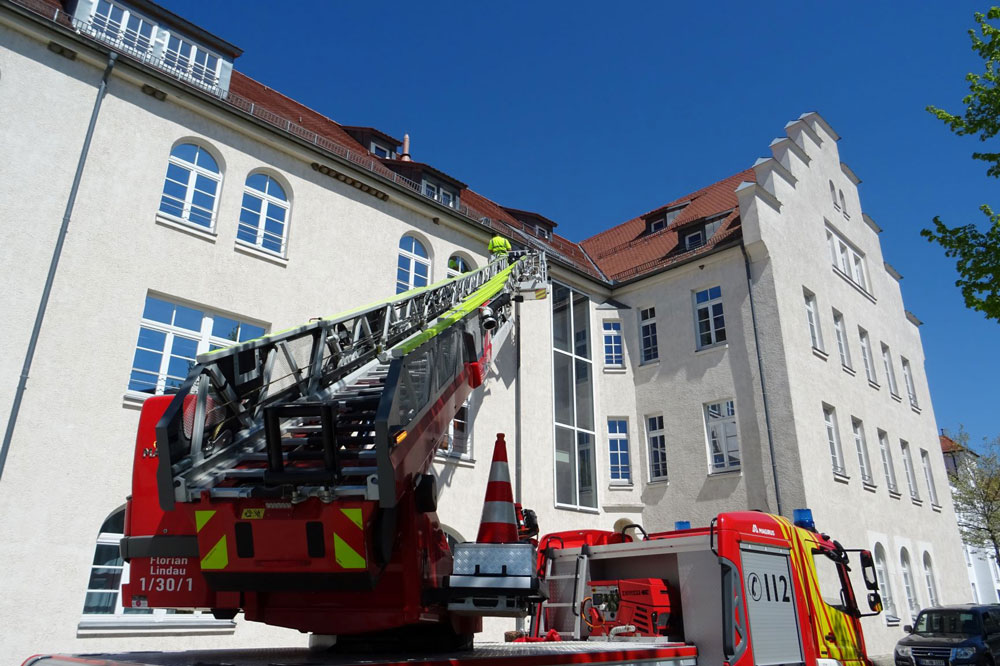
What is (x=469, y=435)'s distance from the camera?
53.4ft

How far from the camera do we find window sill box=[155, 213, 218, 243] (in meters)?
12.4

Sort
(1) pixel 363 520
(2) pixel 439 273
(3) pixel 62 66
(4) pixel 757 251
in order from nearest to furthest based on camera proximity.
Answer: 1. (1) pixel 363 520
2. (3) pixel 62 66
3. (2) pixel 439 273
4. (4) pixel 757 251

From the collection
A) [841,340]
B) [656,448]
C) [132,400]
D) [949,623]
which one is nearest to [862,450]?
[841,340]

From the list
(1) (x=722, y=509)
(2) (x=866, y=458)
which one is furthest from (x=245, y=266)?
(2) (x=866, y=458)

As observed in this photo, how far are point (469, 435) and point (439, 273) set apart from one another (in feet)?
13.7

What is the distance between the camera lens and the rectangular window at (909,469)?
22242 mm

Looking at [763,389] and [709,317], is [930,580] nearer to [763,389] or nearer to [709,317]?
[763,389]

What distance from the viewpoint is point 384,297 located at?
15.7 meters

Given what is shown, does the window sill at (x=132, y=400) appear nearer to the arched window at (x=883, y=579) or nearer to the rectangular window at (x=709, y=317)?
the rectangular window at (x=709, y=317)

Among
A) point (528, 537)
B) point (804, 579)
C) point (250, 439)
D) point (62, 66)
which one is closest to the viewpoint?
point (250, 439)

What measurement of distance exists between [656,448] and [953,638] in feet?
27.8

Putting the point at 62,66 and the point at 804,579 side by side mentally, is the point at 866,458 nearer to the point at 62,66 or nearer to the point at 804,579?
the point at 804,579

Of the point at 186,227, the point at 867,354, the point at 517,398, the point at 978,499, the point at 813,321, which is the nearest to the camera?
the point at 186,227

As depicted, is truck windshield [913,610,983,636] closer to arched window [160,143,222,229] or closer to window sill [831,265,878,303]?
window sill [831,265,878,303]
